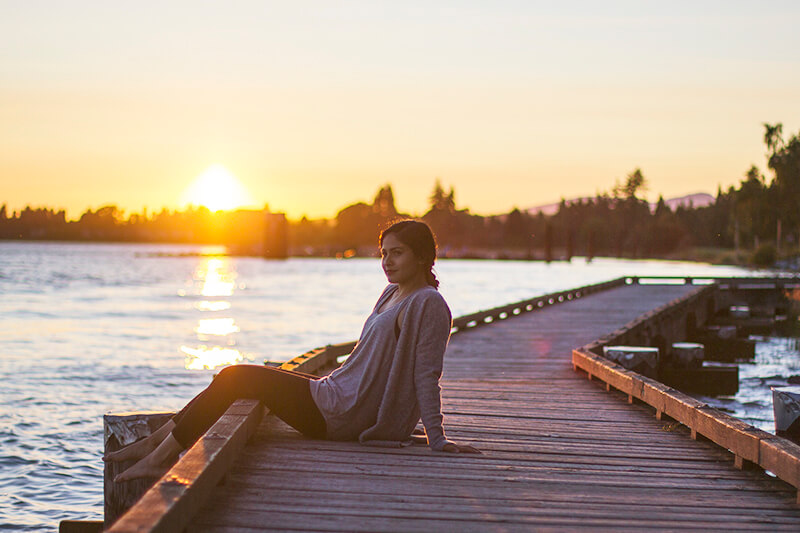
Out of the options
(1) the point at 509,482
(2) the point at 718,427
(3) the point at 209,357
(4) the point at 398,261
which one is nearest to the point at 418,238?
(4) the point at 398,261

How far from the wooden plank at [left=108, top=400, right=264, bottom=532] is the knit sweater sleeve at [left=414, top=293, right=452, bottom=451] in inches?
40.7

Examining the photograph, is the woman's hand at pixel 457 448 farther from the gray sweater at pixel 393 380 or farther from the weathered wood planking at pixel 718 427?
the weathered wood planking at pixel 718 427

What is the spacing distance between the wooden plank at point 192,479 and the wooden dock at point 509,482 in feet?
0.06

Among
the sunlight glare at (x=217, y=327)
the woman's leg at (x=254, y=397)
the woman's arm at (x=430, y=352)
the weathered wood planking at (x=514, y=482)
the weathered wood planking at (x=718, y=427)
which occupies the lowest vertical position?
the sunlight glare at (x=217, y=327)

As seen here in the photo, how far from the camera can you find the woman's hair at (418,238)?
4609mm

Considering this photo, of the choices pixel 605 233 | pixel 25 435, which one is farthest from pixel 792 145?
pixel 605 233

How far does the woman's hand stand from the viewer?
4742mm

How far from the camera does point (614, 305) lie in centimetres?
2161

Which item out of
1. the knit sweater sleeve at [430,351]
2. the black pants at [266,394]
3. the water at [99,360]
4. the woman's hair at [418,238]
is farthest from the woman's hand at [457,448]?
the water at [99,360]

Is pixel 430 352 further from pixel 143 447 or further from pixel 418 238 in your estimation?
pixel 143 447

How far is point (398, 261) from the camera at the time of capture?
4602 millimetres

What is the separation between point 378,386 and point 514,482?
933mm

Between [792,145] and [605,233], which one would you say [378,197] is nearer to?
[605,233]

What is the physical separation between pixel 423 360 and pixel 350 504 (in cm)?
102
